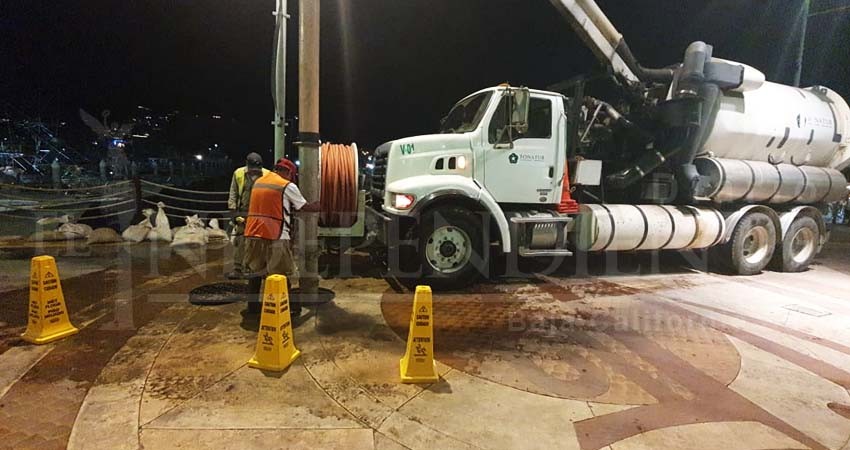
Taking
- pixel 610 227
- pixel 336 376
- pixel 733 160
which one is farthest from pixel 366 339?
pixel 733 160

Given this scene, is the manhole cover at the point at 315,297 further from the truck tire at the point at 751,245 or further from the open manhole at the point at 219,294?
the truck tire at the point at 751,245

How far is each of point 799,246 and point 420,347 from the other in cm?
936

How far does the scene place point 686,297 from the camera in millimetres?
6531

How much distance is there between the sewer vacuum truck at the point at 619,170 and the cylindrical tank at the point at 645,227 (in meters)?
0.02

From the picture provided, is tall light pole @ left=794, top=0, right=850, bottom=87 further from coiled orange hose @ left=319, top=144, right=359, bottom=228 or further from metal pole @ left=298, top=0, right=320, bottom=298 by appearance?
metal pole @ left=298, top=0, right=320, bottom=298

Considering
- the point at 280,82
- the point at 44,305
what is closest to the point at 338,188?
the point at 280,82

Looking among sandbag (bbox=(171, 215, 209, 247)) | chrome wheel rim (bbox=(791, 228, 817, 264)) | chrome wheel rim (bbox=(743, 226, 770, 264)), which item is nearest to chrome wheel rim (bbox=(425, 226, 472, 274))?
sandbag (bbox=(171, 215, 209, 247))

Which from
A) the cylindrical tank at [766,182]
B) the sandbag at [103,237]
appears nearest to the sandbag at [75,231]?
the sandbag at [103,237]

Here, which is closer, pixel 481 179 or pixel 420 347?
pixel 420 347

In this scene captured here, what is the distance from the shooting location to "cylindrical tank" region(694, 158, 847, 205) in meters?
7.72

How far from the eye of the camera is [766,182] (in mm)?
7973

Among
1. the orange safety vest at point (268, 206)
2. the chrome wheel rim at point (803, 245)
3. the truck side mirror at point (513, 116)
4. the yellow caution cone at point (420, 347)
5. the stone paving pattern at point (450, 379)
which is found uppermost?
the truck side mirror at point (513, 116)

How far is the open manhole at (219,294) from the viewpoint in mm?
5438

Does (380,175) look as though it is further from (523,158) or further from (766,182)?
(766,182)
